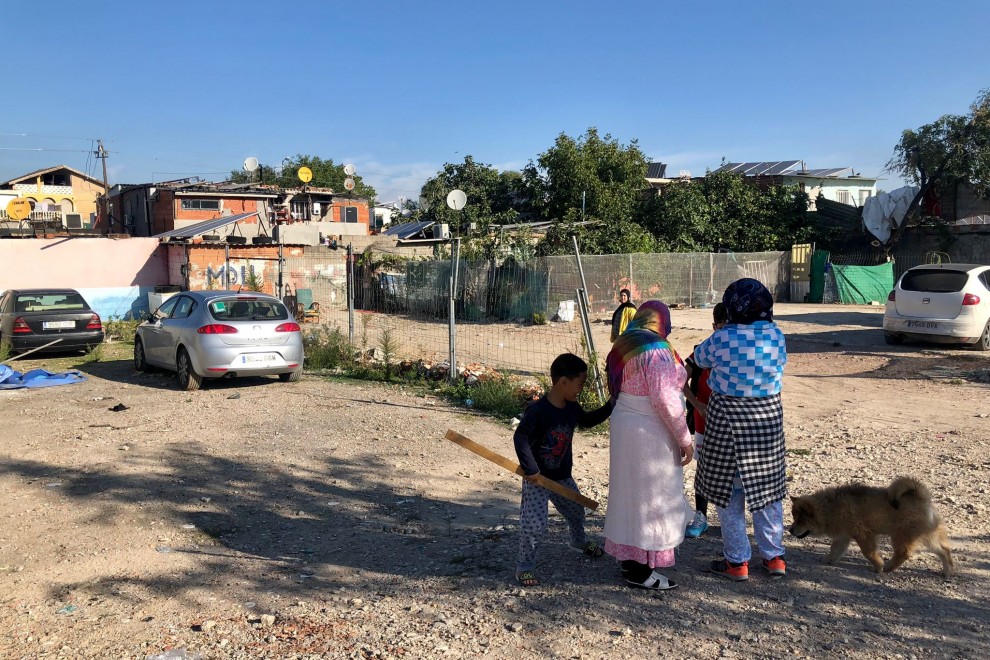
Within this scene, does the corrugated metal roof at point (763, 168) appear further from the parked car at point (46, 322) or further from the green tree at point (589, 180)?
the parked car at point (46, 322)

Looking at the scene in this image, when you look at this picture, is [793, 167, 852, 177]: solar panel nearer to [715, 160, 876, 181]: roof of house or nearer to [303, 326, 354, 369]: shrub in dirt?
[715, 160, 876, 181]: roof of house

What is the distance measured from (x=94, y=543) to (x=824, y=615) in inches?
175

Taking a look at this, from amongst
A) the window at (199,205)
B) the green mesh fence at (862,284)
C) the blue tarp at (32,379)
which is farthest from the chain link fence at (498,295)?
the window at (199,205)

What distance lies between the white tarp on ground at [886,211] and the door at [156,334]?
24423 millimetres

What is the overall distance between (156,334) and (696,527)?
9.62 metres

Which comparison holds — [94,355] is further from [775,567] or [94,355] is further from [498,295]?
[775,567]

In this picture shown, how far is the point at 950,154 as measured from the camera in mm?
27562

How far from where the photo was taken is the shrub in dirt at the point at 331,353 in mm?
12641

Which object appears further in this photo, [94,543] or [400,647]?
[94,543]

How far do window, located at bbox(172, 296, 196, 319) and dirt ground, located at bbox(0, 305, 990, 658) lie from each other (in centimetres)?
205

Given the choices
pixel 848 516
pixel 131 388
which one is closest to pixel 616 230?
pixel 131 388

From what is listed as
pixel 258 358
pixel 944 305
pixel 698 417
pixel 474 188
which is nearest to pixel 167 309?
pixel 258 358

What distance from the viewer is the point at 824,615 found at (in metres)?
3.74

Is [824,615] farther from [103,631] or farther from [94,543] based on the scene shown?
[94,543]
